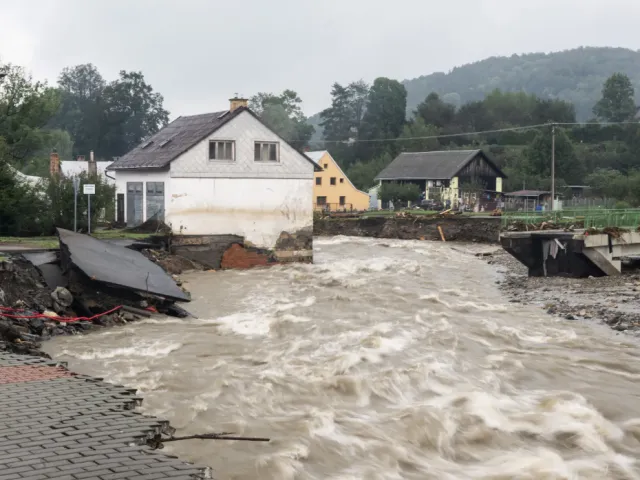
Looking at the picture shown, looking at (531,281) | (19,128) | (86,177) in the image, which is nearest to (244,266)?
(86,177)

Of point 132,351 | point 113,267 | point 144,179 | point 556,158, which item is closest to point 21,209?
point 144,179

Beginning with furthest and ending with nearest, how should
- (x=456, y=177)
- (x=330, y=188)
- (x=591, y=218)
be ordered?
1. (x=330, y=188)
2. (x=456, y=177)
3. (x=591, y=218)

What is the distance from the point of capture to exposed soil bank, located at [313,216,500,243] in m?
57.0

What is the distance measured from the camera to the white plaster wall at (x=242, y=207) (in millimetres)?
34250

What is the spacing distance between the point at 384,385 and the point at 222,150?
22.0m

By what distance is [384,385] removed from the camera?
14.9 meters

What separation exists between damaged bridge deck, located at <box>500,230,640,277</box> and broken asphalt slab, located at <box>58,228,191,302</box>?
15544mm

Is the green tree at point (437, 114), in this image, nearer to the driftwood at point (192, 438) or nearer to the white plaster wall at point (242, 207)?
the white plaster wall at point (242, 207)

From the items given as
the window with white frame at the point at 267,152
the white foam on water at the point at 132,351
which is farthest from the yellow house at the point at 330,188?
the white foam on water at the point at 132,351

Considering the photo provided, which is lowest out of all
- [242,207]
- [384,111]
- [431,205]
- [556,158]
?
[242,207]

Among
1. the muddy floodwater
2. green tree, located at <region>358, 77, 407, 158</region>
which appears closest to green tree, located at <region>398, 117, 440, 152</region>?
green tree, located at <region>358, 77, 407, 158</region>

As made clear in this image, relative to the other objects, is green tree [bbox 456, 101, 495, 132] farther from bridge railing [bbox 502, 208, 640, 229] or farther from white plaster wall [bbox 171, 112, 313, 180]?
white plaster wall [bbox 171, 112, 313, 180]

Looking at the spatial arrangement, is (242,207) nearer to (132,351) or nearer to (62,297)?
(62,297)

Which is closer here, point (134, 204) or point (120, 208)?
point (134, 204)
